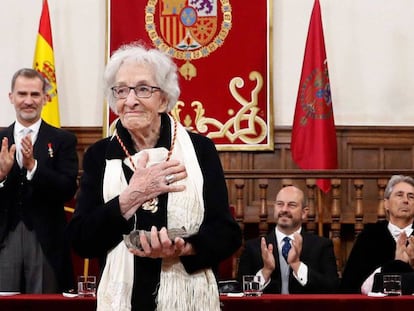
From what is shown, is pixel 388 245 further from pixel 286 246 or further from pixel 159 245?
pixel 159 245

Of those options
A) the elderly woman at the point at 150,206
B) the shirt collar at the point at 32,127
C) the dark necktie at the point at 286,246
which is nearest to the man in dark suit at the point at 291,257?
the dark necktie at the point at 286,246

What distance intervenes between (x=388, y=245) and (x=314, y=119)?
8.02 ft

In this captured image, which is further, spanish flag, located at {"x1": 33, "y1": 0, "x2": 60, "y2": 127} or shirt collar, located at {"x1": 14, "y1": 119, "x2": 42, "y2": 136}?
spanish flag, located at {"x1": 33, "y1": 0, "x2": 60, "y2": 127}

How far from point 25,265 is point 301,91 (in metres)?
3.53

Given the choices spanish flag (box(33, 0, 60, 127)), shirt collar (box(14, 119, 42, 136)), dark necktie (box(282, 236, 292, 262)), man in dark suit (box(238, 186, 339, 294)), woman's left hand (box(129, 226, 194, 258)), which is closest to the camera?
woman's left hand (box(129, 226, 194, 258))

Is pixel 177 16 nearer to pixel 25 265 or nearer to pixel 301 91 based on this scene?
pixel 301 91

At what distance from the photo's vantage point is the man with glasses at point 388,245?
4977mm

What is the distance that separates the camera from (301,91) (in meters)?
7.60

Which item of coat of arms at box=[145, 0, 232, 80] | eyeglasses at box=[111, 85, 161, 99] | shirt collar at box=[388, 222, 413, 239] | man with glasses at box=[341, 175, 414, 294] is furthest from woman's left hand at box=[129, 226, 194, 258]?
coat of arms at box=[145, 0, 232, 80]

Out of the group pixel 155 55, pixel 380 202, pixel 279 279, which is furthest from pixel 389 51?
pixel 155 55

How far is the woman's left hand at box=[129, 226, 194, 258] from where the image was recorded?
264 centimetres

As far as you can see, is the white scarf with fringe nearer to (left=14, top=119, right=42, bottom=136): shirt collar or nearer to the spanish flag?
(left=14, top=119, right=42, bottom=136): shirt collar

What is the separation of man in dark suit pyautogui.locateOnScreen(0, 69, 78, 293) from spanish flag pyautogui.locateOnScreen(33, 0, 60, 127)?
2915 millimetres

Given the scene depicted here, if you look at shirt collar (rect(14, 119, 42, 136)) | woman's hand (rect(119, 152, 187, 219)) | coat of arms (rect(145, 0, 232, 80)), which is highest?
coat of arms (rect(145, 0, 232, 80))
